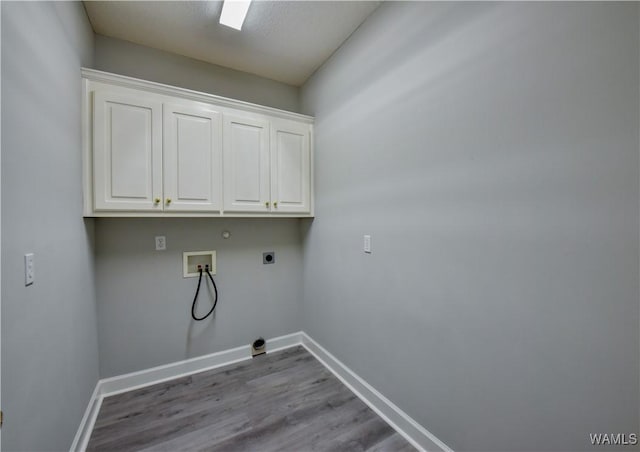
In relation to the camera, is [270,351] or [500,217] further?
[270,351]

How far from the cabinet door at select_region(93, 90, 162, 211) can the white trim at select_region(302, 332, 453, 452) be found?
1.88 m

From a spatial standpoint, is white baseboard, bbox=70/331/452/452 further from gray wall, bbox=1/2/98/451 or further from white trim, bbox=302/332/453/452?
gray wall, bbox=1/2/98/451

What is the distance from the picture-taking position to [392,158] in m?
1.69

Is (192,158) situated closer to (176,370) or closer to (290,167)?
(290,167)

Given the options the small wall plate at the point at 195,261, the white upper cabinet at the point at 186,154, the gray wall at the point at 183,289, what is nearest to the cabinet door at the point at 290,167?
the white upper cabinet at the point at 186,154

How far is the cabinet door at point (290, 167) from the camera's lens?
2.35 meters

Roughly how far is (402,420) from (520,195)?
4.84 ft

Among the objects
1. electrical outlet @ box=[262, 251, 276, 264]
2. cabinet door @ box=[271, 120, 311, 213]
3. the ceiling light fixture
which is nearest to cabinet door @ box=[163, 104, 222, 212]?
cabinet door @ box=[271, 120, 311, 213]

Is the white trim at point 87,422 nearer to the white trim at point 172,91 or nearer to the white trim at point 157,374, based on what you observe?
the white trim at point 157,374

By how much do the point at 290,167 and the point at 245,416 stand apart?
1.95 m

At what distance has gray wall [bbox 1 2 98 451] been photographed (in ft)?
2.99

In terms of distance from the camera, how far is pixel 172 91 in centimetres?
194

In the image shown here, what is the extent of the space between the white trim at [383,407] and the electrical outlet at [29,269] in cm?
197

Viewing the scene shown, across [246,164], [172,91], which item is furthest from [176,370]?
[172,91]
